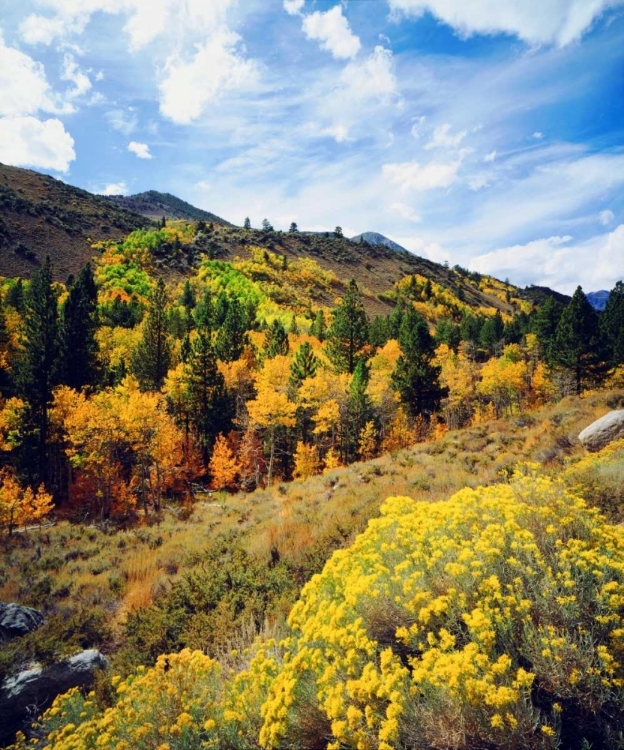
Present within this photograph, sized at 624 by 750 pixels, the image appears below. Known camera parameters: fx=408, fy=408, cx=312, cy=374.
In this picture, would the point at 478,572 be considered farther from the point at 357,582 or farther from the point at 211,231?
the point at 211,231

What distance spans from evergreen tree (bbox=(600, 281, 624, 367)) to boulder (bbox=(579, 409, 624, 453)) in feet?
111

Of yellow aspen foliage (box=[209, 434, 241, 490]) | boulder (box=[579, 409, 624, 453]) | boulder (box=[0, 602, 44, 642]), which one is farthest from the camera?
yellow aspen foliage (box=[209, 434, 241, 490])

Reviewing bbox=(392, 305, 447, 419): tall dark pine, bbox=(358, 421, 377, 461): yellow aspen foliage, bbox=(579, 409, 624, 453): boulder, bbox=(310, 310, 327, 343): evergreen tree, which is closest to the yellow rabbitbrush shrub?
bbox=(579, 409, 624, 453): boulder

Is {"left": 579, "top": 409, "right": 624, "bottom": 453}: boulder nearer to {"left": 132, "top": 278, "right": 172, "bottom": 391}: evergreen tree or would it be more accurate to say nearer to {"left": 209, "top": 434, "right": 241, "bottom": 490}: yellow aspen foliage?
{"left": 209, "top": 434, "right": 241, "bottom": 490}: yellow aspen foliage

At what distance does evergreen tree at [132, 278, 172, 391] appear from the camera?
37875mm

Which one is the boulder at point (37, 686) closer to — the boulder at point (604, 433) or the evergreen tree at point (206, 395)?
the boulder at point (604, 433)

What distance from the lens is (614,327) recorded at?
49.4 m

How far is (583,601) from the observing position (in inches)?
137

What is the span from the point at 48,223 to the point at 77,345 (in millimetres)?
79569

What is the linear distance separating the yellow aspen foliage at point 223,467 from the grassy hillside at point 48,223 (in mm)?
64300

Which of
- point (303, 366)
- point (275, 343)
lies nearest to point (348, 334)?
point (303, 366)

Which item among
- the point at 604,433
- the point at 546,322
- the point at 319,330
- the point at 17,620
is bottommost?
the point at 17,620

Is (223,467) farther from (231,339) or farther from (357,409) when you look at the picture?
(231,339)

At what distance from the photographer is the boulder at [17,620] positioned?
287 inches
